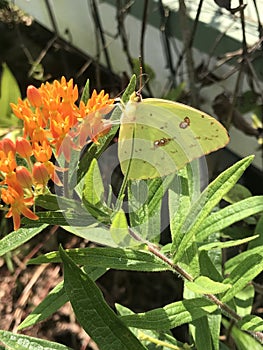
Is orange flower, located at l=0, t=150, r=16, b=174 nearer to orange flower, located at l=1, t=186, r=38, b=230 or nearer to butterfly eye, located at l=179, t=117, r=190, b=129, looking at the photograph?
orange flower, located at l=1, t=186, r=38, b=230

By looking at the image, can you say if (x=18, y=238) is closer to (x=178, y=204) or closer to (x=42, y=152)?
(x=42, y=152)

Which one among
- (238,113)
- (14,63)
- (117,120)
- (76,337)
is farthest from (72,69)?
(117,120)

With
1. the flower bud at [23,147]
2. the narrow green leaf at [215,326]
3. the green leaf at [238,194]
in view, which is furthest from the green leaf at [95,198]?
the green leaf at [238,194]

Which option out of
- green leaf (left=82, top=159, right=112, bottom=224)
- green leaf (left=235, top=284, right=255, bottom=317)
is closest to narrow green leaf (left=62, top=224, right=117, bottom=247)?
green leaf (left=82, top=159, right=112, bottom=224)

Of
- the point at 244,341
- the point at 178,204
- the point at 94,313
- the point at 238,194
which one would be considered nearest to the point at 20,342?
the point at 94,313

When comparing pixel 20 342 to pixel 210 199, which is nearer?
pixel 20 342

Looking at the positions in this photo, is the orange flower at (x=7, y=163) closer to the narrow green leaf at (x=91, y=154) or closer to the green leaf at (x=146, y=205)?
the narrow green leaf at (x=91, y=154)
